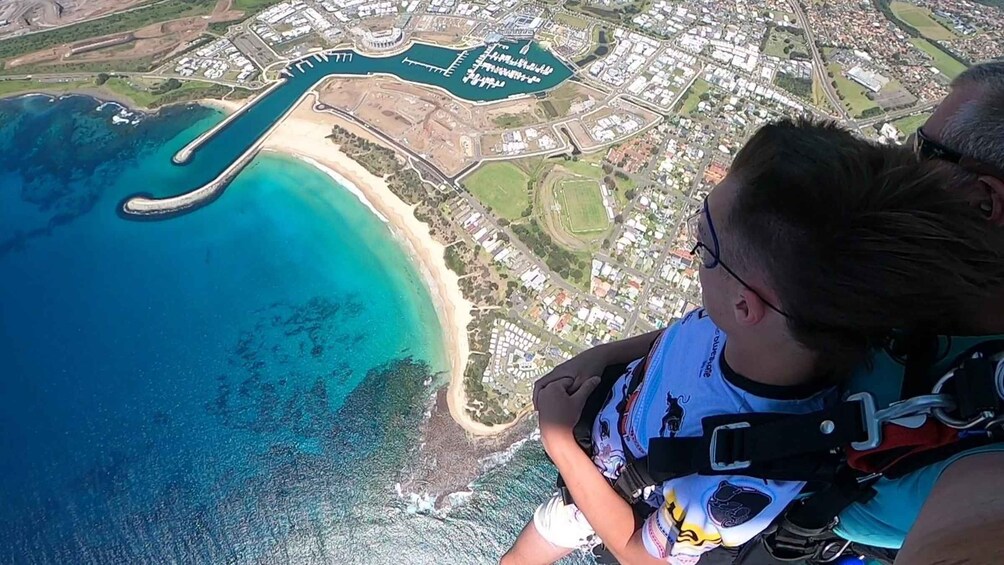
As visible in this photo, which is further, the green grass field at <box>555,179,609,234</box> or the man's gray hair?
the green grass field at <box>555,179,609,234</box>

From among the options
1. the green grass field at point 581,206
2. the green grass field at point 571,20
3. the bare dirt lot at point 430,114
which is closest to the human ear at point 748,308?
the green grass field at point 581,206

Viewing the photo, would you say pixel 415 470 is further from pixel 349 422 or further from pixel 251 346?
pixel 251 346

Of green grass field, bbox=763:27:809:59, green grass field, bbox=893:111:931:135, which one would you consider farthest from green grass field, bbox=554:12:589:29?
green grass field, bbox=893:111:931:135

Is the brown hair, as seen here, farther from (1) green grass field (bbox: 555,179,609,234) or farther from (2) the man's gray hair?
(1) green grass field (bbox: 555,179,609,234)

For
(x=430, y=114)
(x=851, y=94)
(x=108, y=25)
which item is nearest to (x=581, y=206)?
(x=430, y=114)

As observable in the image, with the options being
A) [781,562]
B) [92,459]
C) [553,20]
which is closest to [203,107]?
[92,459]

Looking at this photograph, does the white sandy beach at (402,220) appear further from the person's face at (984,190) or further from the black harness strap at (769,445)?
the person's face at (984,190)
